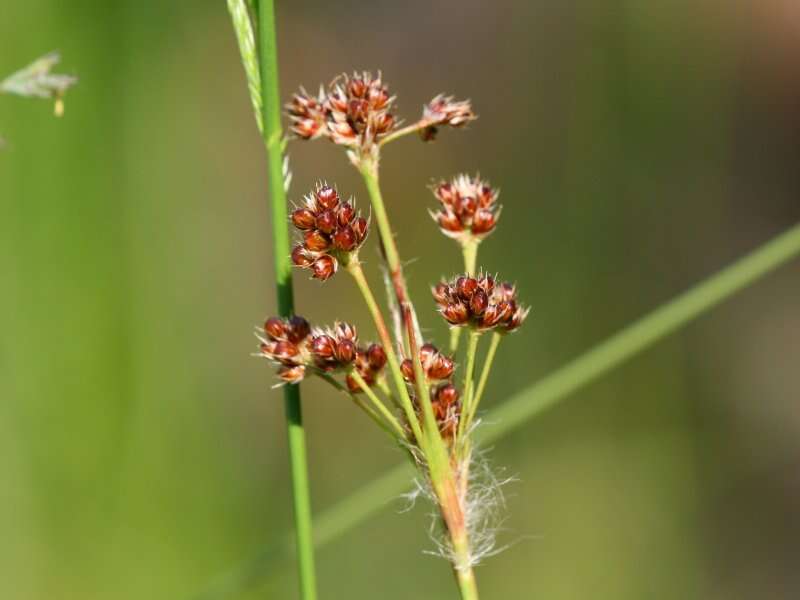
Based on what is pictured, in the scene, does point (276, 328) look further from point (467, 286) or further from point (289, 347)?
point (467, 286)

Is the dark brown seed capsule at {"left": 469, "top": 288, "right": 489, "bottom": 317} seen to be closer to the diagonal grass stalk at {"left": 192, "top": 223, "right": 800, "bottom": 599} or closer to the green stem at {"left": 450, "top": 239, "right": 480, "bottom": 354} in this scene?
the green stem at {"left": 450, "top": 239, "right": 480, "bottom": 354}

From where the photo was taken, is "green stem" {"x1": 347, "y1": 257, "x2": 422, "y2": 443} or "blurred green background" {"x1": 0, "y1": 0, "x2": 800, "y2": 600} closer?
"green stem" {"x1": 347, "y1": 257, "x2": 422, "y2": 443}

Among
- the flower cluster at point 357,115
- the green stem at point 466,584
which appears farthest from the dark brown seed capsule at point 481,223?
the green stem at point 466,584

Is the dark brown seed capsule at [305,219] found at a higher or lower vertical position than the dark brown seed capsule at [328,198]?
lower

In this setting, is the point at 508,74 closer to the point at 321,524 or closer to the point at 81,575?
the point at 81,575

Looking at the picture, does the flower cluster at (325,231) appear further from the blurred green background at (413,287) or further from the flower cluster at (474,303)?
the blurred green background at (413,287)

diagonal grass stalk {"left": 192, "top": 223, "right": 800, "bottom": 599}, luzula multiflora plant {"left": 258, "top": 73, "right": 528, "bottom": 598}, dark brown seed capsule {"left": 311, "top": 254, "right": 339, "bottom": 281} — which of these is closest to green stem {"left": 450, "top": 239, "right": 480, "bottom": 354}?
luzula multiflora plant {"left": 258, "top": 73, "right": 528, "bottom": 598}
